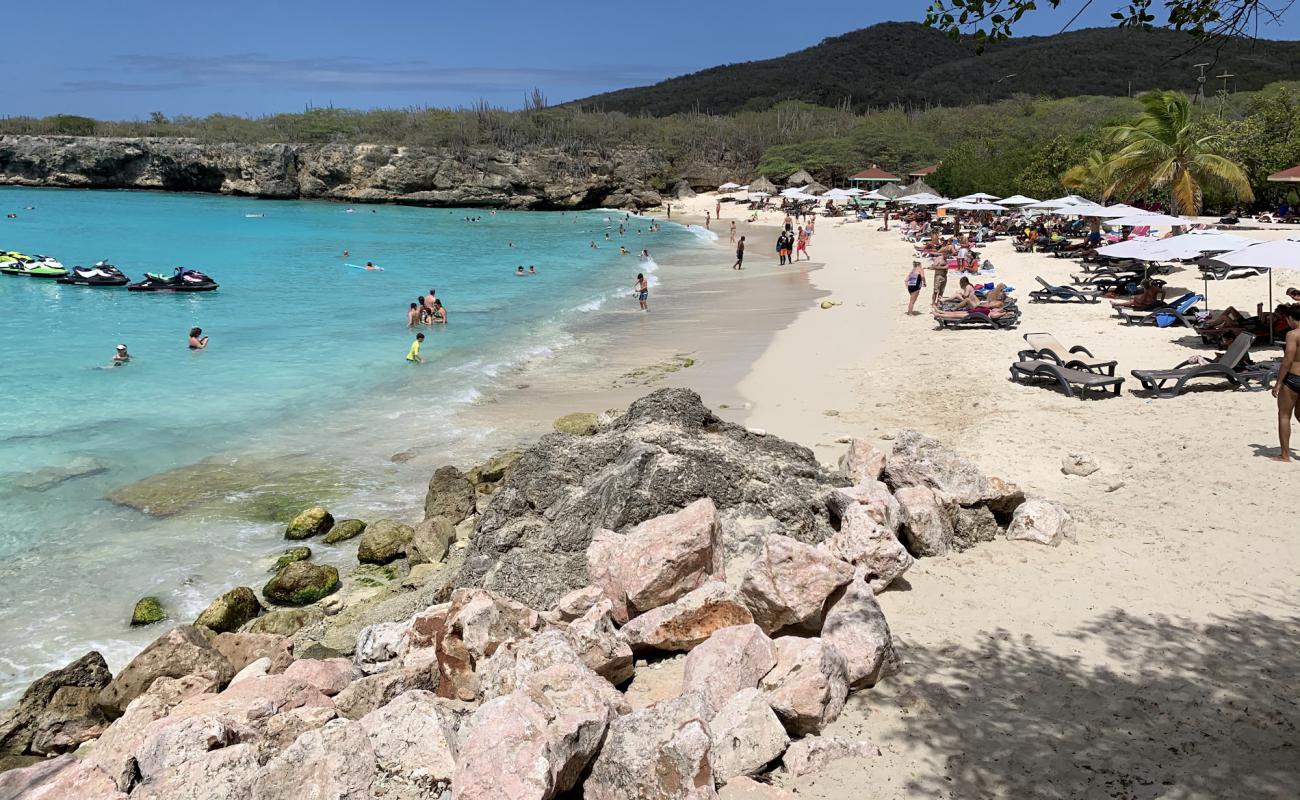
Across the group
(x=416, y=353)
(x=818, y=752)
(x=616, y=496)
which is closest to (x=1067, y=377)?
(x=616, y=496)

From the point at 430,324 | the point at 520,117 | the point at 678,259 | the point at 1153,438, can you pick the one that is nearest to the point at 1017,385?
the point at 1153,438

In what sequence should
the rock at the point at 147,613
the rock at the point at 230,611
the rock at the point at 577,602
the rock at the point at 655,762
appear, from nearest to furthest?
the rock at the point at 655,762 < the rock at the point at 577,602 < the rock at the point at 230,611 < the rock at the point at 147,613

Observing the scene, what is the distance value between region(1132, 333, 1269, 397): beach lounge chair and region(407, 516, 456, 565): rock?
8.78 metres

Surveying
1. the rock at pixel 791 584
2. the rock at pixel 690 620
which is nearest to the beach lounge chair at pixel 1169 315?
the rock at pixel 791 584

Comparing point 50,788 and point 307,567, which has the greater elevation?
point 50,788

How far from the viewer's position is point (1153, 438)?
362 inches

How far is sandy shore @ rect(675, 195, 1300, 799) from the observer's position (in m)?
3.90

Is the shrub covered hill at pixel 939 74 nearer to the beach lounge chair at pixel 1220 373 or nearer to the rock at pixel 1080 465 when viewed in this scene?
the beach lounge chair at pixel 1220 373

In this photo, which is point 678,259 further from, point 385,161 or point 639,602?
point 385,161

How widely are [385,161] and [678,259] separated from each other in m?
60.9

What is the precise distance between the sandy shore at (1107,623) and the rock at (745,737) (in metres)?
0.20

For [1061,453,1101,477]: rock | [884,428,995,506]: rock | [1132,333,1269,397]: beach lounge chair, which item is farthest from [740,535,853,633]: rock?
[1132,333,1269,397]: beach lounge chair

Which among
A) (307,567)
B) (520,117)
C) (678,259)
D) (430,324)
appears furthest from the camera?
(520,117)

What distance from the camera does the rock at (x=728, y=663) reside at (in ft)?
14.0
